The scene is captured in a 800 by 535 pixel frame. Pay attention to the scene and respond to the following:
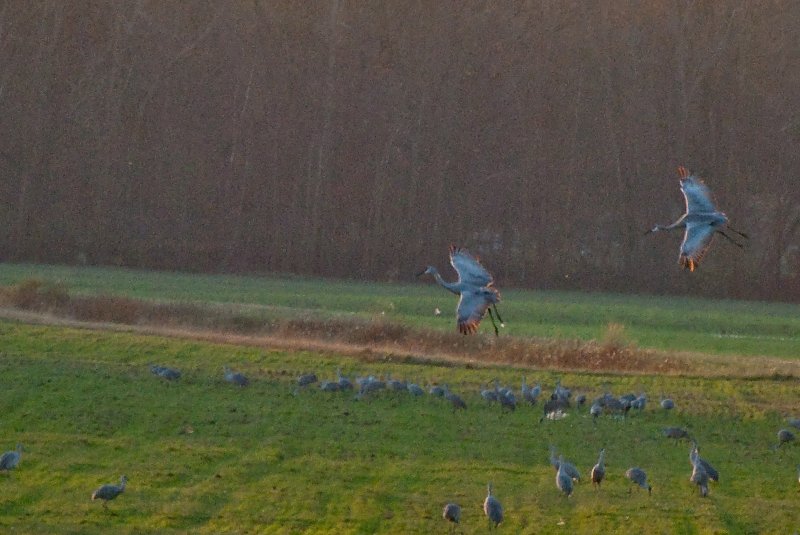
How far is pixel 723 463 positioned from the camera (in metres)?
20.7

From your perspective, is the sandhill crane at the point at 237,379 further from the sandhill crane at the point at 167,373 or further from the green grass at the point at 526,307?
the green grass at the point at 526,307

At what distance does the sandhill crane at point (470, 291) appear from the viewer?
17450 mm

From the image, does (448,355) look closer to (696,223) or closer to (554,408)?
(554,408)

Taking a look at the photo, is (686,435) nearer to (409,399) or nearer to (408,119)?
(409,399)

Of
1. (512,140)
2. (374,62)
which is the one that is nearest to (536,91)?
(512,140)

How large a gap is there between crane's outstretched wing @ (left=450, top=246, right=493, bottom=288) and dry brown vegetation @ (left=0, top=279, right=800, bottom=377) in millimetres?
13368

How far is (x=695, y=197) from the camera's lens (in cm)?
1656

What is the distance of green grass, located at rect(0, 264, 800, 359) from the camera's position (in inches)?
1604

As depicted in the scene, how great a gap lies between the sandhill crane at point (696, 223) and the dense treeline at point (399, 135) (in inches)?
1845

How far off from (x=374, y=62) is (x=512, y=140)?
8149 millimetres

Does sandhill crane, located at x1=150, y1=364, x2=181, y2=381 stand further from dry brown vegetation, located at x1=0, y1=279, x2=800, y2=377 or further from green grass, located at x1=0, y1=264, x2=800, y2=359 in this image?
green grass, located at x1=0, y1=264, x2=800, y2=359

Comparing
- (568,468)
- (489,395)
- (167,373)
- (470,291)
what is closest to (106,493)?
(470,291)

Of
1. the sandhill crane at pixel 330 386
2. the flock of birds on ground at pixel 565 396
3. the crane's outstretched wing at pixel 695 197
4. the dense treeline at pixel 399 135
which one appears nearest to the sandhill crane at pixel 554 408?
the flock of birds on ground at pixel 565 396

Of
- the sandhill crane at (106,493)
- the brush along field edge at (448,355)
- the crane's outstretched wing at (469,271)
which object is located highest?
the crane's outstretched wing at (469,271)
